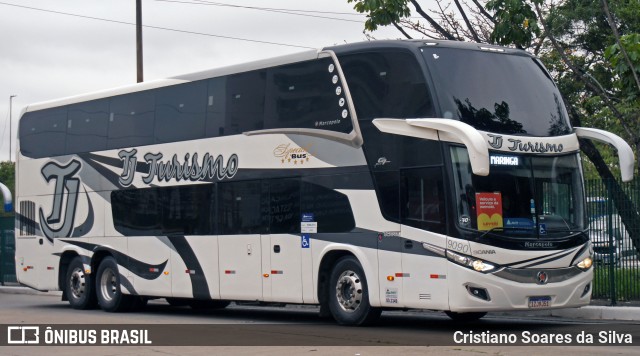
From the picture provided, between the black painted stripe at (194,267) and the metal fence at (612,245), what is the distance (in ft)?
23.4

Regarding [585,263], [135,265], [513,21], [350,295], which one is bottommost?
[350,295]

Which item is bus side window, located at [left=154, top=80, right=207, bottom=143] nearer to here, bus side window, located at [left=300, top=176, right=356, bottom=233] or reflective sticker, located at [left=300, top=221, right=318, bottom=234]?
bus side window, located at [left=300, top=176, right=356, bottom=233]

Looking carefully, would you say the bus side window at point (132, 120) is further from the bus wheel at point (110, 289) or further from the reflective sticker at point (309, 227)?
the reflective sticker at point (309, 227)

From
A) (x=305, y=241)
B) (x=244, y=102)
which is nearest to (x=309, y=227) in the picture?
(x=305, y=241)

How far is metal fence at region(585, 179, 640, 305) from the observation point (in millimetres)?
18703

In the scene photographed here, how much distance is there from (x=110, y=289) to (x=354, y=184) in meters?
8.06

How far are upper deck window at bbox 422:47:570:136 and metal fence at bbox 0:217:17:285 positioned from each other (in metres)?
22.1

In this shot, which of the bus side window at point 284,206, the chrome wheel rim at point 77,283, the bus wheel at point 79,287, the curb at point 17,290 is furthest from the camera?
the curb at point 17,290

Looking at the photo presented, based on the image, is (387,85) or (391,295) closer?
A: (391,295)

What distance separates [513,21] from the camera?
21578 mm

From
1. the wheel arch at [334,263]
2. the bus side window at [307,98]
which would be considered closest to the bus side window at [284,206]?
the wheel arch at [334,263]

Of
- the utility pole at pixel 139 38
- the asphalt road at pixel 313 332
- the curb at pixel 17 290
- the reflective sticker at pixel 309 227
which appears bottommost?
the asphalt road at pixel 313 332

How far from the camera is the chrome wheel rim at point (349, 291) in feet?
55.3

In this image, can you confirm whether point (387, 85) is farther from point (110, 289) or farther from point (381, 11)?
point (110, 289)
